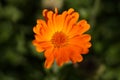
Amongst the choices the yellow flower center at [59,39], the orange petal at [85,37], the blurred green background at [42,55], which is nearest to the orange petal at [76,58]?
the orange petal at [85,37]

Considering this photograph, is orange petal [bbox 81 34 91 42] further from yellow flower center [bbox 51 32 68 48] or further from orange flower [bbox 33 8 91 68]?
yellow flower center [bbox 51 32 68 48]

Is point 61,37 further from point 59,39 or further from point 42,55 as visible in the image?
point 42,55

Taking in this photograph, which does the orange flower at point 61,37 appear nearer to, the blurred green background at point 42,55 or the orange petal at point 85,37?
the orange petal at point 85,37

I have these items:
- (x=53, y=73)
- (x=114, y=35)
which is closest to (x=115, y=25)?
(x=114, y=35)

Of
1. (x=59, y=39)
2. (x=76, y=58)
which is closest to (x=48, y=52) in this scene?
(x=76, y=58)

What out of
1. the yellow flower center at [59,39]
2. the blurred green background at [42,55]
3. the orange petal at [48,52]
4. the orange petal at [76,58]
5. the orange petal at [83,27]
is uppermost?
the blurred green background at [42,55]
